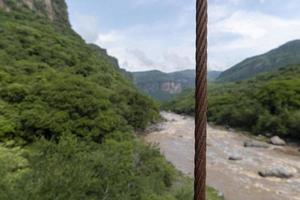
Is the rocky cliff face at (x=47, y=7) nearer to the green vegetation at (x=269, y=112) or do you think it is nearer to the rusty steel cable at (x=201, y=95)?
the green vegetation at (x=269, y=112)

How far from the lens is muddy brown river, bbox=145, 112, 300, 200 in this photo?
2308 centimetres

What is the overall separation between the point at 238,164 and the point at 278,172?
4010mm

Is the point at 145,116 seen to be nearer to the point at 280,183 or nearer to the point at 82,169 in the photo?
the point at 280,183

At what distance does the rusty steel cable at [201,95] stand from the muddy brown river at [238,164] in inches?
843

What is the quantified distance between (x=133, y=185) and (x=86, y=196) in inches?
141

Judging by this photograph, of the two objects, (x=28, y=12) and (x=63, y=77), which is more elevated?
(x=28, y=12)

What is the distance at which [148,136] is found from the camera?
153 feet

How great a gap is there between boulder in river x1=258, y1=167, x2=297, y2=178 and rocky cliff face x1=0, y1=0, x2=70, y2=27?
6606 centimetres

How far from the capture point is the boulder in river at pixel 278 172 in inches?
1037

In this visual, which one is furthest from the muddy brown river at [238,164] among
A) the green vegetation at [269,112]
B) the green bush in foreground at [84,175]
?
the green vegetation at [269,112]

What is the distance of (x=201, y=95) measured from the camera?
5.96 feet

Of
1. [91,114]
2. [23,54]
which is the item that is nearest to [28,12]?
[23,54]

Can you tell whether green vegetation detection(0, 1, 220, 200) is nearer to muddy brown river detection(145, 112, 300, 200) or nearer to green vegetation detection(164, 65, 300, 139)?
muddy brown river detection(145, 112, 300, 200)

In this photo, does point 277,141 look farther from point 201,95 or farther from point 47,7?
point 47,7
